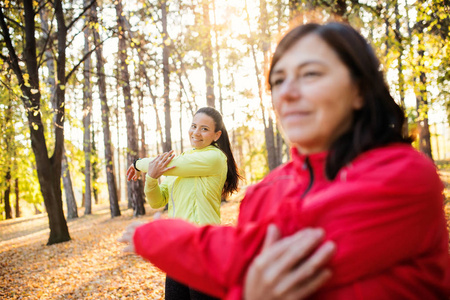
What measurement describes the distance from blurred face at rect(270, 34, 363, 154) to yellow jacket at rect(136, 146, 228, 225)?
1.53m

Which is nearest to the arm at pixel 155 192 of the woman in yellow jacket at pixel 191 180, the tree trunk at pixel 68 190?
the woman in yellow jacket at pixel 191 180

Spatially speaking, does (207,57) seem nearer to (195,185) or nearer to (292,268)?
(195,185)

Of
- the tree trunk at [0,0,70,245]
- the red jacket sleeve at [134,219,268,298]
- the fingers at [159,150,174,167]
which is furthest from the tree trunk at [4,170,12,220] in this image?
→ the red jacket sleeve at [134,219,268,298]

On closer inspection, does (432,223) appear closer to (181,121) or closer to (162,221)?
(162,221)

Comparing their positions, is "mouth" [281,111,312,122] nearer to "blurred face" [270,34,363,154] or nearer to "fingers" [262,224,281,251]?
"blurred face" [270,34,363,154]

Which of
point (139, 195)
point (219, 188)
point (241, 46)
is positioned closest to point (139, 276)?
point (219, 188)

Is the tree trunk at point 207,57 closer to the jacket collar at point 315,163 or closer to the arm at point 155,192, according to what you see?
the arm at point 155,192

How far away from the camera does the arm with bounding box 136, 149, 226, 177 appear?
2465 mm

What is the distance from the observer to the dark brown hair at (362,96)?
1000 millimetres

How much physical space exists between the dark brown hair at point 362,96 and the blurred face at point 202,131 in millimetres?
1839

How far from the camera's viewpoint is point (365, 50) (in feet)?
3.49

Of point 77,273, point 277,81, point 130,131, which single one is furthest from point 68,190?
point 277,81

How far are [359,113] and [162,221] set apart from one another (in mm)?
732

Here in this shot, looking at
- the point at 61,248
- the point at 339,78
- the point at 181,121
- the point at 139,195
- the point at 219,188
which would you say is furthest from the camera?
the point at 181,121
